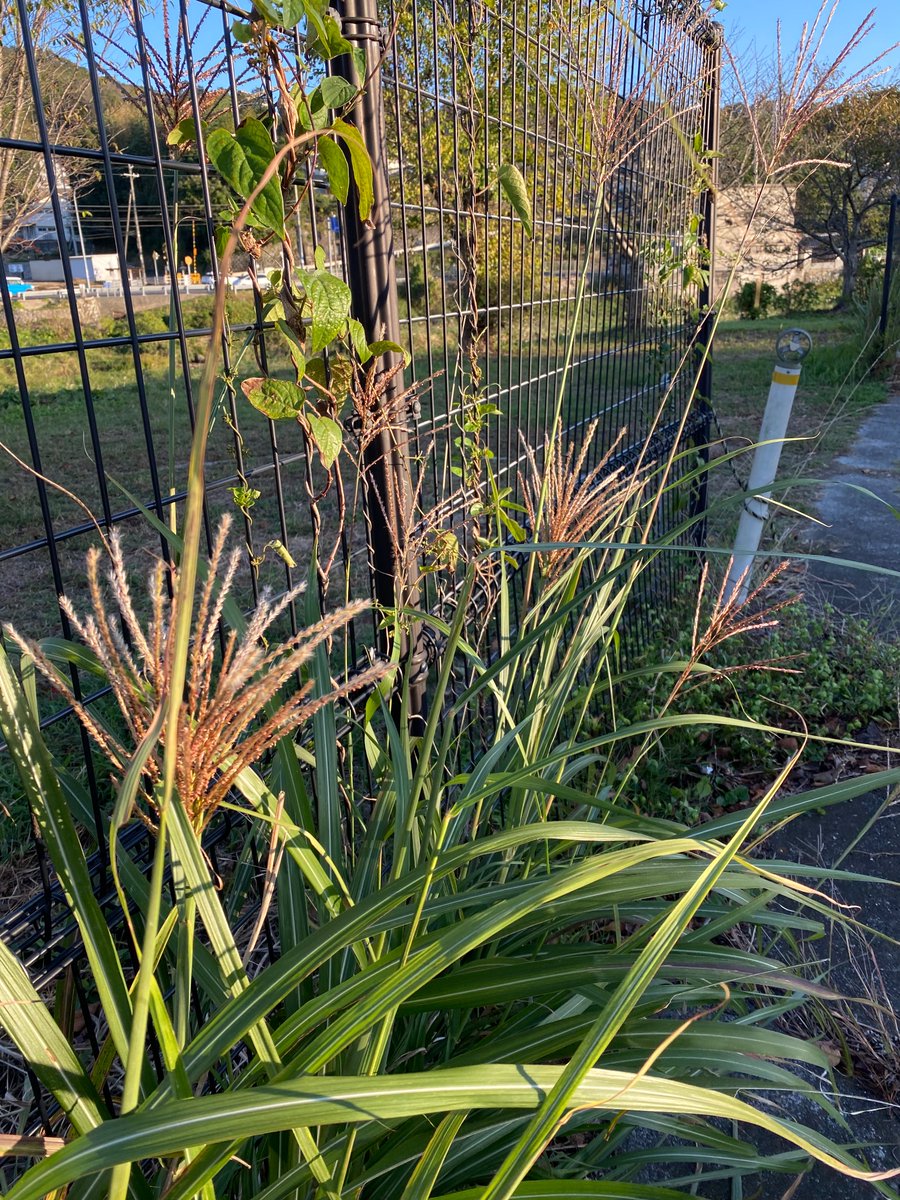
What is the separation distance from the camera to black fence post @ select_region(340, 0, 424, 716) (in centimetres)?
139

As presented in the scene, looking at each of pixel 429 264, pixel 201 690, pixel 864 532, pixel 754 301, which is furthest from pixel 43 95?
pixel 754 301

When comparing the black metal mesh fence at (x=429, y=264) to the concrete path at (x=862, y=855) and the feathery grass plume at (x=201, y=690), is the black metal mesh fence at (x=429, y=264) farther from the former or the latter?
the concrete path at (x=862, y=855)

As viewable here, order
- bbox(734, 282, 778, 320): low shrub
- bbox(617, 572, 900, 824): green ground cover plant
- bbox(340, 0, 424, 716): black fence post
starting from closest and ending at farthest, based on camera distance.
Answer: bbox(340, 0, 424, 716): black fence post < bbox(617, 572, 900, 824): green ground cover plant < bbox(734, 282, 778, 320): low shrub

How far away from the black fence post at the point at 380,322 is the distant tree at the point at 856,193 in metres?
14.8

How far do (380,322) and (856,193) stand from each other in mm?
17440

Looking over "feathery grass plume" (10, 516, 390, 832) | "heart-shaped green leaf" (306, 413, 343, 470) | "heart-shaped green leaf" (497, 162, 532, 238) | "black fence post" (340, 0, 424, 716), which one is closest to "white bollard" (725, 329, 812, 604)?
"heart-shaped green leaf" (497, 162, 532, 238)

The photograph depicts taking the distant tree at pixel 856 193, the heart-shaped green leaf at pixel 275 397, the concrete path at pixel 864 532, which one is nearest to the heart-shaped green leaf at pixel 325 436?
the heart-shaped green leaf at pixel 275 397

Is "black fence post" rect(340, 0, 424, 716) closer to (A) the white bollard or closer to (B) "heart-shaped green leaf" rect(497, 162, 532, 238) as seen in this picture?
(B) "heart-shaped green leaf" rect(497, 162, 532, 238)

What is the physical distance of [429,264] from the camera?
261 centimetres

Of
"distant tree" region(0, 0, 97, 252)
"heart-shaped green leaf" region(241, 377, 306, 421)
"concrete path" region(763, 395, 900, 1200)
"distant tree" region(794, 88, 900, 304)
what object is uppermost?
"distant tree" region(794, 88, 900, 304)

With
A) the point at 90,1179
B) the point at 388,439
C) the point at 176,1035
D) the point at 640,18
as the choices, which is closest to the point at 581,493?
the point at 388,439

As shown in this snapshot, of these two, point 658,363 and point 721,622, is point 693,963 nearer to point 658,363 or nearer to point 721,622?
point 721,622

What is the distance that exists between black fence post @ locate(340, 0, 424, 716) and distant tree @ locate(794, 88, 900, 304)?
48.7 feet

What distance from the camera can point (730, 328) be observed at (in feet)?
44.3
